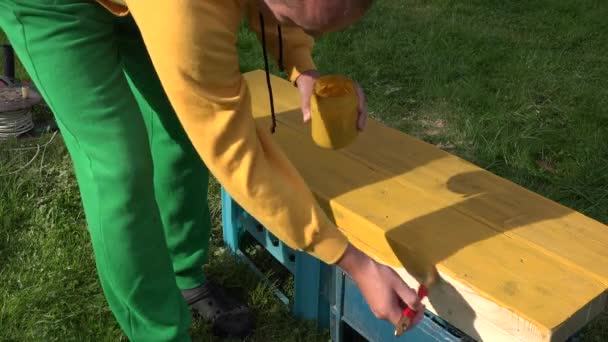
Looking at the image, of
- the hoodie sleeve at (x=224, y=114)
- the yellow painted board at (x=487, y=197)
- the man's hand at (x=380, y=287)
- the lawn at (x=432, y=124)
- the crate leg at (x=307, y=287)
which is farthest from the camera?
the lawn at (x=432, y=124)

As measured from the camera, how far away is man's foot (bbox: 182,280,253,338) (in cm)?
229

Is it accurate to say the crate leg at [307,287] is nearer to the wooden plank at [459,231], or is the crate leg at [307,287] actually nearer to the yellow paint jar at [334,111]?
the wooden plank at [459,231]

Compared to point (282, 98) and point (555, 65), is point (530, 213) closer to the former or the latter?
point (282, 98)

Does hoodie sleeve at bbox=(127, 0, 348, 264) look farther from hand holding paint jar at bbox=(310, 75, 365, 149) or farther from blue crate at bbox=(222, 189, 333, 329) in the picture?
blue crate at bbox=(222, 189, 333, 329)

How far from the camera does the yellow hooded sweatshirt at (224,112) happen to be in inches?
54.0

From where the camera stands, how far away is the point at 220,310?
2307 millimetres

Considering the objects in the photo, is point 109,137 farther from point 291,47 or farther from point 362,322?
point 362,322

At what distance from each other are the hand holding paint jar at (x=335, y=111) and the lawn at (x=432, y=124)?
2.34ft

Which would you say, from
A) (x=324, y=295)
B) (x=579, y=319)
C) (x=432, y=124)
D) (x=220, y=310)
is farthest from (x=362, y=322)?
(x=432, y=124)

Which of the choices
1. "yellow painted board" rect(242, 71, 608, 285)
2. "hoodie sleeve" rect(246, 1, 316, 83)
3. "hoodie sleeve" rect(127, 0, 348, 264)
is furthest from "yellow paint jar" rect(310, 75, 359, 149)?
"hoodie sleeve" rect(127, 0, 348, 264)

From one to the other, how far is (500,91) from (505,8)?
1428 mm

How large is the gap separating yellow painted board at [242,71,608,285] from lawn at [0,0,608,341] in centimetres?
55

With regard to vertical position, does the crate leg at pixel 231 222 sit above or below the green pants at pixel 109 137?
below

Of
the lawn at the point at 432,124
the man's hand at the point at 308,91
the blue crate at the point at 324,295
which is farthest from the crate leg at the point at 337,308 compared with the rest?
the man's hand at the point at 308,91
